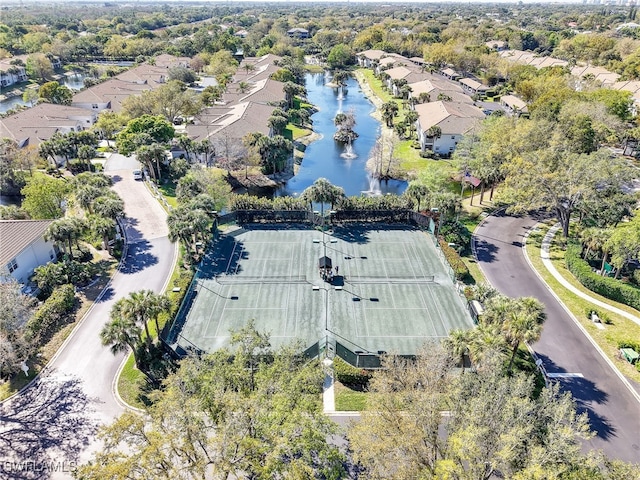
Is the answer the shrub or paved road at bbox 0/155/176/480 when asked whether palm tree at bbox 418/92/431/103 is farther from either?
paved road at bbox 0/155/176/480

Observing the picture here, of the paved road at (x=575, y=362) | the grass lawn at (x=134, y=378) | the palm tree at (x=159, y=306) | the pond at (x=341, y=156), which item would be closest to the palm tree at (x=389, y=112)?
the pond at (x=341, y=156)

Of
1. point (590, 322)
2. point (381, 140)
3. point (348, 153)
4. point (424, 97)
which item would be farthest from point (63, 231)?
point (424, 97)

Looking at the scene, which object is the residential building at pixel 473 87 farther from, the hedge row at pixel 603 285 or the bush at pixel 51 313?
the bush at pixel 51 313

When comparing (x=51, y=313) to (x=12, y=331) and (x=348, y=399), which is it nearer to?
(x=12, y=331)

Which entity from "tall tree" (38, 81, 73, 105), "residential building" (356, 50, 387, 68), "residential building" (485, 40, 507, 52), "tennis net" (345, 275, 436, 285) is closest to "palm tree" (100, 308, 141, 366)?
"tennis net" (345, 275, 436, 285)

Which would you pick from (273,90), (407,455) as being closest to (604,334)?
(407,455)

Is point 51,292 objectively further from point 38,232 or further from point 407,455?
point 407,455
